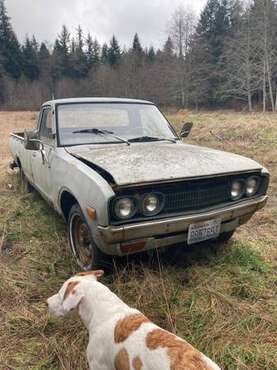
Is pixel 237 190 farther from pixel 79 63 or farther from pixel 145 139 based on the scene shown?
pixel 79 63

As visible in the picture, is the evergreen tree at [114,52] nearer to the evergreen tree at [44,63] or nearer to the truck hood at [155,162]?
the evergreen tree at [44,63]

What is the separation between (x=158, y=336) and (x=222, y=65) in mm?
42763

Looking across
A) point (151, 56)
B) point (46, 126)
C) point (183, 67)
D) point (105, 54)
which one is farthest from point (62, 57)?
point (46, 126)

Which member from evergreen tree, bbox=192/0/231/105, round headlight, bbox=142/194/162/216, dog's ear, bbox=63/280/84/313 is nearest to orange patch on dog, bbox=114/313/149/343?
dog's ear, bbox=63/280/84/313

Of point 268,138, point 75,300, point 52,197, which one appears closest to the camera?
point 75,300

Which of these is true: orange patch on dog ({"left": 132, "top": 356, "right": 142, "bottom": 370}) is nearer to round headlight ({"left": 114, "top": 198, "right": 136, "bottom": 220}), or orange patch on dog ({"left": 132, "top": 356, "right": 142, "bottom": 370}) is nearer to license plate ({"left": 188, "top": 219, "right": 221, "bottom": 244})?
round headlight ({"left": 114, "top": 198, "right": 136, "bottom": 220})

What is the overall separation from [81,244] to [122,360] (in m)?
1.88

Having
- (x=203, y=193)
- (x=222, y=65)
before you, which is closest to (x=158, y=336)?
(x=203, y=193)

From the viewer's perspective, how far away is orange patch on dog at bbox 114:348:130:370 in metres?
1.82

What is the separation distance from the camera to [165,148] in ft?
12.6

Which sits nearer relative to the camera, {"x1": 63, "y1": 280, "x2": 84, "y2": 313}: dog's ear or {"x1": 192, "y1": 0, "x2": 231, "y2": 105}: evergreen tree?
{"x1": 63, "y1": 280, "x2": 84, "y2": 313}: dog's ear

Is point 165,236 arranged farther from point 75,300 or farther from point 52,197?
point 52,197

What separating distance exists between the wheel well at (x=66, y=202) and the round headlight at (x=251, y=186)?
1.84 m

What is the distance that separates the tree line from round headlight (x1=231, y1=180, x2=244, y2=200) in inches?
1300
